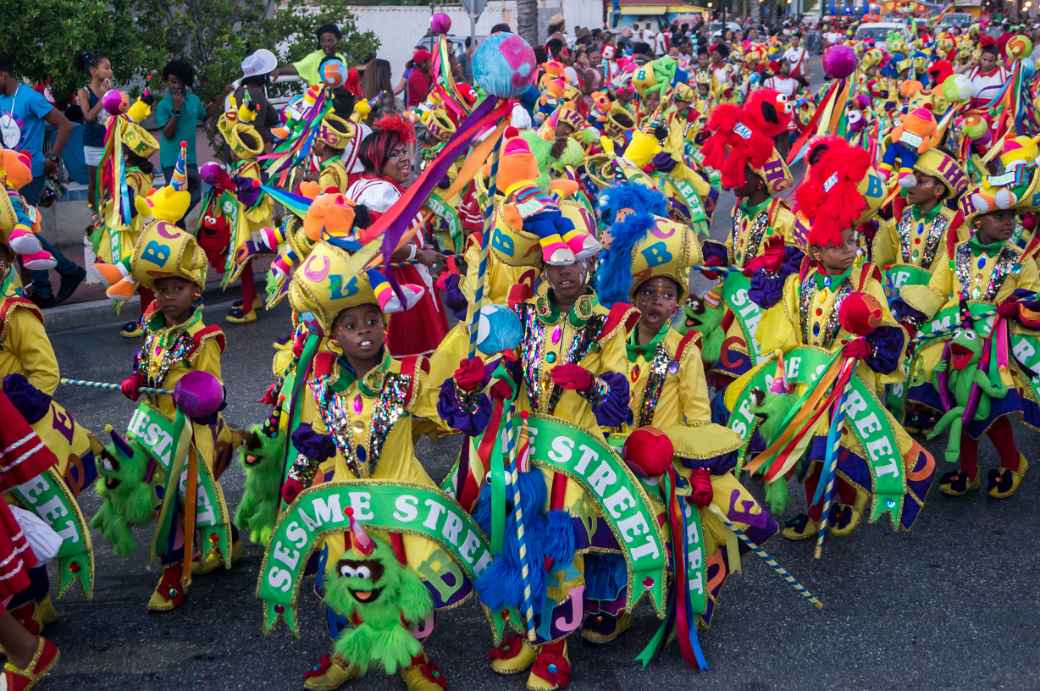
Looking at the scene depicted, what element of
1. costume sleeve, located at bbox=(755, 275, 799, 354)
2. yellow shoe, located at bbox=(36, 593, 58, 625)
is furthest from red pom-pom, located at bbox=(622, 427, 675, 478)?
yellow shoe, located at bbox=(36, 593, 58, 625)

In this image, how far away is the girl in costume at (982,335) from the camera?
611 centimetres

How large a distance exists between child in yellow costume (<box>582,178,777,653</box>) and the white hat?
7335mm

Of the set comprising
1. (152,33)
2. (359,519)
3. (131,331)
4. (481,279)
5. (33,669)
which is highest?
(152,33)

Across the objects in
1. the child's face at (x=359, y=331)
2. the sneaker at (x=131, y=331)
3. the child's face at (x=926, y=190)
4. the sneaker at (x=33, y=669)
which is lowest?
the sneaker at (x=131, y=331)

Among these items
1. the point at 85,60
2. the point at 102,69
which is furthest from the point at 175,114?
the point at 85,60

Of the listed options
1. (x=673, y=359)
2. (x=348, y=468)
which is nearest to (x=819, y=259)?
(x=673, y=359)

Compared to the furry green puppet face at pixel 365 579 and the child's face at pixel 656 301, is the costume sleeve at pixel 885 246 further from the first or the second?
the furry green puppet face at pixel 365 579

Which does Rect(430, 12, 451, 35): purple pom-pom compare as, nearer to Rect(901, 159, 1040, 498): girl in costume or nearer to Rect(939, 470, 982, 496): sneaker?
Rect(901, 159, 1040, 498): girl in costume

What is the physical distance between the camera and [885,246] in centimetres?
752

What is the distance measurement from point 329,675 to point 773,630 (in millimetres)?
1892

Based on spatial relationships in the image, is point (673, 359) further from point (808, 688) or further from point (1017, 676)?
point (1017, 676)

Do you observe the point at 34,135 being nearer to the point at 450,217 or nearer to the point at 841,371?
the point at 450,217

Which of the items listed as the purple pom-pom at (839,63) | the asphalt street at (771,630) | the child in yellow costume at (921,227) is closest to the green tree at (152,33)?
the asphalt street at (771,630)

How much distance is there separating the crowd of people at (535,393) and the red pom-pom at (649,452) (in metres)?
0.01
